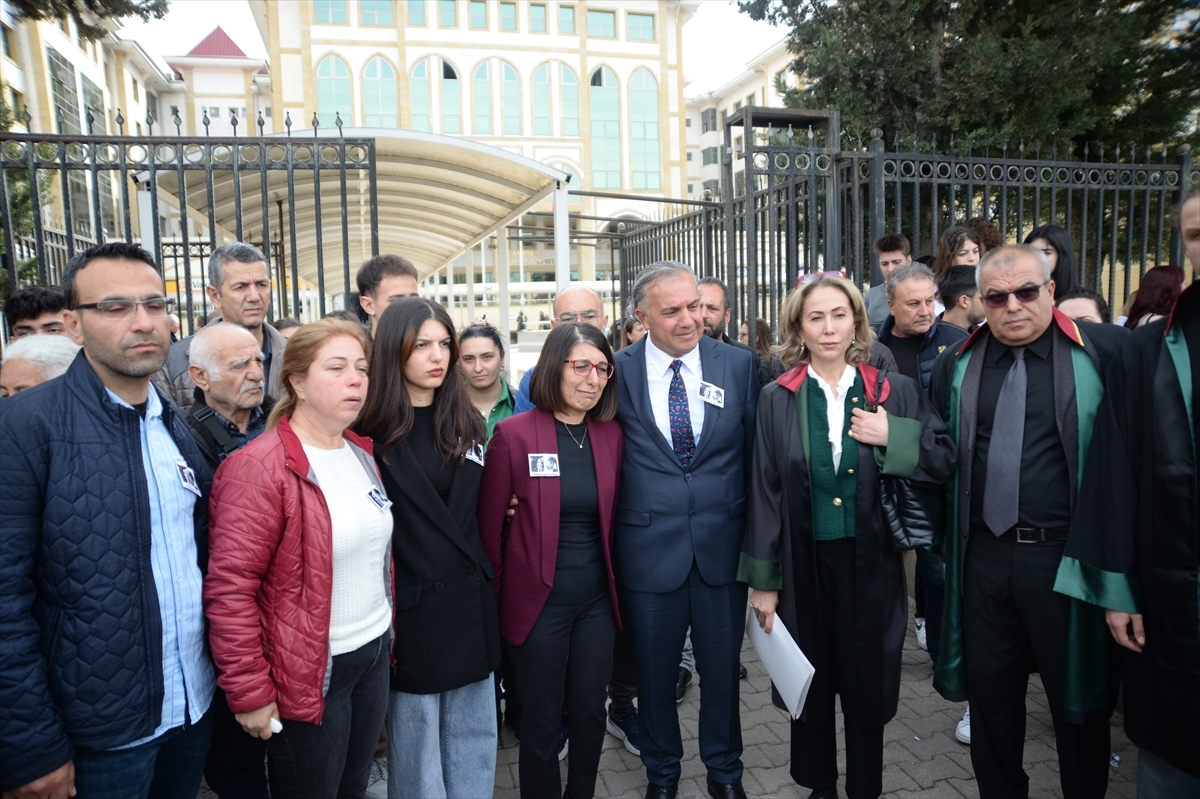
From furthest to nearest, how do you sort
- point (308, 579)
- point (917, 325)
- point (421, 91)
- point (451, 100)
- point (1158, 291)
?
point (451, 100) < point (421, 91) < point (917, 325) < point (1158, 291) < point (308, 579)

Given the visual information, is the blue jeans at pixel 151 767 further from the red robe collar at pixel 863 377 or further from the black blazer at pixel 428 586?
the red robe collar at pixel 863 377

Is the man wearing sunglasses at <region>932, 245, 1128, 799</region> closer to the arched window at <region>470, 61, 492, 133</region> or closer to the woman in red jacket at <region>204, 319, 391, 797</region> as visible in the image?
the woman in red jacket at <region>204, 319, 391, 797</region>

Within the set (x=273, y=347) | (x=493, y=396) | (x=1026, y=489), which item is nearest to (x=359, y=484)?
(x=493, y=396)

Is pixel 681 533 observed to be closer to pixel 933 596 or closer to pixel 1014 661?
pixel 1014 661

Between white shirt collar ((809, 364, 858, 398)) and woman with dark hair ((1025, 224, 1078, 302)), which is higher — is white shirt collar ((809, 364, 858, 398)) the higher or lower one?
the lower one

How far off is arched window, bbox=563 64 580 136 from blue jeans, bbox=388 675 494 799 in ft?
145

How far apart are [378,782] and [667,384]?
2.21m

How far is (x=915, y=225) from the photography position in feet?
19.7

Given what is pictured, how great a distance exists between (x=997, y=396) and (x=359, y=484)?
7.89 ft

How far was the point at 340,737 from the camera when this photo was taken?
7.97 ft

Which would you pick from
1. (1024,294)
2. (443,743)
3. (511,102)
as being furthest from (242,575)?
(511,102)

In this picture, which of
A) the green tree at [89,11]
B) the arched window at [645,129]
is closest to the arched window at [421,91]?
the arched window at [645,129]

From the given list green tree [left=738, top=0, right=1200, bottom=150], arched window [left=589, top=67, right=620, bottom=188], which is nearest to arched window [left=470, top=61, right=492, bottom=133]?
arched window [left=589, top=67, right=620, bottom=188]

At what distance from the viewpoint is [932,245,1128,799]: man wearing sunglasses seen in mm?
2803
